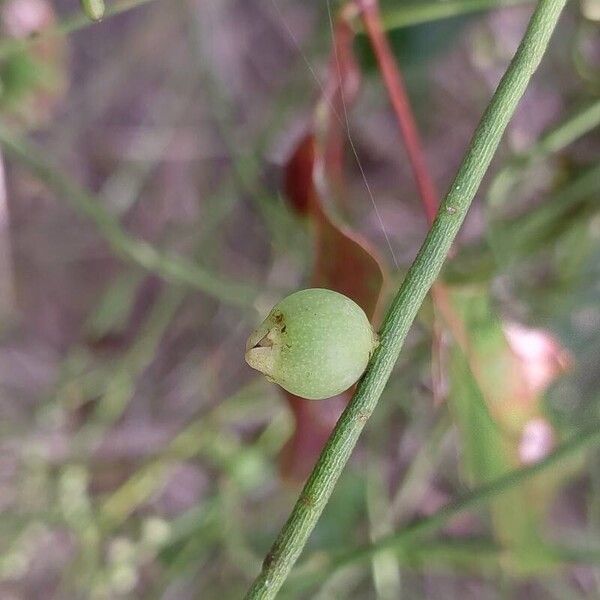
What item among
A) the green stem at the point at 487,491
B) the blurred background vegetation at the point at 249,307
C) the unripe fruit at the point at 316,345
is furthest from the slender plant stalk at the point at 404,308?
the blurred background vegetation at the point at 249,307

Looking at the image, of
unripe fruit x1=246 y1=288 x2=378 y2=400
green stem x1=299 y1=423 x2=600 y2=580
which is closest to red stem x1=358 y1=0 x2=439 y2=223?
green stem x1=299 y1=423 x2=600 y2=580

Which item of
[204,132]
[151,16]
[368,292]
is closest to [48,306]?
[204,132]

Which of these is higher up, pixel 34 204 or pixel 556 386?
pixel 34 204

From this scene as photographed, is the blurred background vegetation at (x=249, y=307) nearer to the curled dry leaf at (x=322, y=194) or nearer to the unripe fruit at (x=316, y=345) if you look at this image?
the curled dry leaf at (x=322, y=194)

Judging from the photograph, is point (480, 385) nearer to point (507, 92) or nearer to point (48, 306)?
point (507, 92)

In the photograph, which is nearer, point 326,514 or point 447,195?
point 447,195

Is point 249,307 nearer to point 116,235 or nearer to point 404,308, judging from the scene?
point 116,235

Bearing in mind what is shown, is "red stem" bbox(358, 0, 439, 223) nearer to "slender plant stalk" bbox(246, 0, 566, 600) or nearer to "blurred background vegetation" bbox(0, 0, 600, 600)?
"blurred background vegetation" bbox(0, 0, 600, 600)

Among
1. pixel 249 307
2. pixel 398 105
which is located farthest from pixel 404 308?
pixel 249 307
